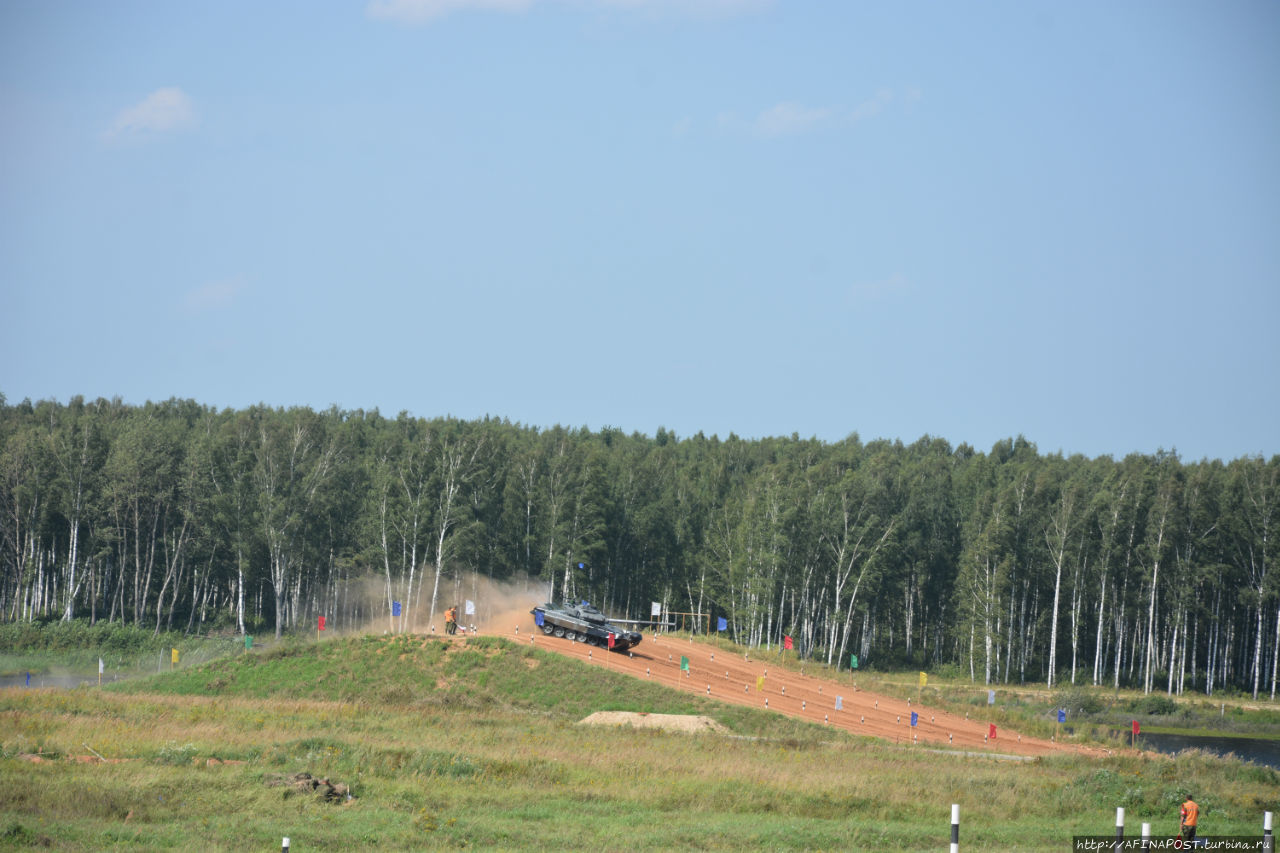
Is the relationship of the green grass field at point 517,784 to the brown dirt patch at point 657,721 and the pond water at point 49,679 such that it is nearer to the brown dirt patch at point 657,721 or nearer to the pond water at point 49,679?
the brown dirt patch at point 657,721

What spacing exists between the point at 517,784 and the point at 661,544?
68176mm

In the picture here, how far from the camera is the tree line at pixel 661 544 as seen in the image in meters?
79.4

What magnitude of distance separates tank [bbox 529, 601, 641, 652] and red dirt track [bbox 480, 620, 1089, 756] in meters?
0.79

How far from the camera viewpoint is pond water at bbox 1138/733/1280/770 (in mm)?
51750

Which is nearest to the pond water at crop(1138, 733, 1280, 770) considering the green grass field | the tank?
the green grass field

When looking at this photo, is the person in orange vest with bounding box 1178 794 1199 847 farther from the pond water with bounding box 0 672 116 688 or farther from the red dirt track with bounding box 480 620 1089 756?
the pond water with bounding box 0 672 116 688

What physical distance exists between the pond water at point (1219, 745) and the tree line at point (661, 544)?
14.9 meters

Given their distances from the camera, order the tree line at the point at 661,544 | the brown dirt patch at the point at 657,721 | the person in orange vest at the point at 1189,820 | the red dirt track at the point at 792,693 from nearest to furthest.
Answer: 1. the person in orange vest at the point at 1189,820
2. the brown dirt patch at the point at 657,721
3. the red dirt track at the point at 792,693
4. the tree line at the point at 661,544

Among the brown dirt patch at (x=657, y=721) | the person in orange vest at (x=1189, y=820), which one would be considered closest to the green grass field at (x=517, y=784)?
the brown dirt patch at (x=657, y=721)

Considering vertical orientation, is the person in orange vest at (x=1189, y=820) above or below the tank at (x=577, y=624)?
above

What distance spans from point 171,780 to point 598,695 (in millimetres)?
24194

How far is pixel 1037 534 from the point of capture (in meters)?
84.0

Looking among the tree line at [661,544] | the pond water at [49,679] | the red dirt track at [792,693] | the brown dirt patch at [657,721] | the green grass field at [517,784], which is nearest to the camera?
the green grass field at [517,784]

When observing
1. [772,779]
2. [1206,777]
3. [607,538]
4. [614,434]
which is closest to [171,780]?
[772,779]
